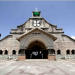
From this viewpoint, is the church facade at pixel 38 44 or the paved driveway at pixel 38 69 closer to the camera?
the paved driveway at pixel 38 69

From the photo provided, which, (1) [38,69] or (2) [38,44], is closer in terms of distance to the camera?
(1) [38,69]

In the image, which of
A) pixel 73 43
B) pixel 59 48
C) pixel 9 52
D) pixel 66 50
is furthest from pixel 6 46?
pixel 73 43

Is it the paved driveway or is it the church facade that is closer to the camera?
the paved driveway

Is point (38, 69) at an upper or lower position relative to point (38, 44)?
lower

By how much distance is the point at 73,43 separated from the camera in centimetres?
2527

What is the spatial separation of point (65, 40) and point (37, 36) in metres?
12.1

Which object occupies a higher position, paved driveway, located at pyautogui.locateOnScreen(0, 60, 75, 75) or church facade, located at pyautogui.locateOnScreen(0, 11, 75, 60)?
church facade, located at pyautogui.locateOnScreen(0, 11, 75, 60)

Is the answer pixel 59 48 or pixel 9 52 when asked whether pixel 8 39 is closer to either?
pixel 9 52

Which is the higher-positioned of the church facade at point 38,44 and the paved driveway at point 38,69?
the church facade at point 38,44

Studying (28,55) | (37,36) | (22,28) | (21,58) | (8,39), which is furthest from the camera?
(22,28)

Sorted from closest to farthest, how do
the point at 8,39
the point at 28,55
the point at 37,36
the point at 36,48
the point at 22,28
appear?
1. the point at 37,36
2. the point at 28,55
3. the point at 8,39
4. the point at 22,28
5. the point at 36,48

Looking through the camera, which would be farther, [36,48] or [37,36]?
[36,48]

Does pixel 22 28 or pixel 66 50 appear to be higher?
pixel 22 28

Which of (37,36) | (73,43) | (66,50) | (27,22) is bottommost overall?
(66,50)
